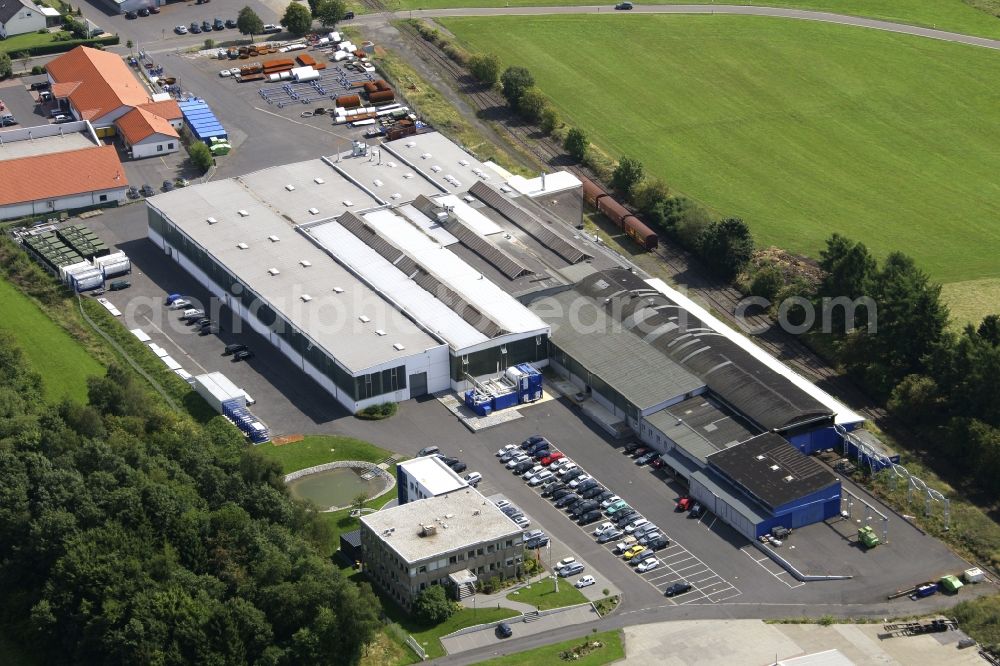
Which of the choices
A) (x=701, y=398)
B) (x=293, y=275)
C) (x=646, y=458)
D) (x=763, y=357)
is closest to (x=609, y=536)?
(x=646, y=458)

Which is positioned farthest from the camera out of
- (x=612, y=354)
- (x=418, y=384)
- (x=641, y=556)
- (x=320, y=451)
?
(x=612, y=354)

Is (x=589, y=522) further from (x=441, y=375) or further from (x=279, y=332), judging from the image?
(x=279, y=332)

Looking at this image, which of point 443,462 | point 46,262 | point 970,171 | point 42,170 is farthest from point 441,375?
point 970,171

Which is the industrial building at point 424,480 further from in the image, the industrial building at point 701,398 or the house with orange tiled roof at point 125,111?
the house with orange tiled roof at point 125,111

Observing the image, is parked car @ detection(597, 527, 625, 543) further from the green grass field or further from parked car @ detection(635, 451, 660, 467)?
the green grass field

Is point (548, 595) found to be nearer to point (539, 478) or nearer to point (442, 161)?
point (539, 478)

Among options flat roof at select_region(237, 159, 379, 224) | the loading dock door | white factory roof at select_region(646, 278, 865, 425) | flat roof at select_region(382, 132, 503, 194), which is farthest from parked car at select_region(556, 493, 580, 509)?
flat roof at select_region(382, 132, 503, 194)
